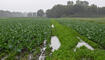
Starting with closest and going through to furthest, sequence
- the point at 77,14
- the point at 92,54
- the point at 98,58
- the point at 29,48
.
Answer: the point at 98,58
the point at 92,54
the point at 29,48
the point at 77,14

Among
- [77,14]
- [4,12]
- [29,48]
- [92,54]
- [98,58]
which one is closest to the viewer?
[98,58]

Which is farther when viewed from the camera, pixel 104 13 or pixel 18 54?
pixel 104 13

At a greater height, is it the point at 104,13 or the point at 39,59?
the point at 104,13

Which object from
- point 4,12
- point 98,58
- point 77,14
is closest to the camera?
point 98,58

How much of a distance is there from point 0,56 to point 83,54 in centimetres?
354

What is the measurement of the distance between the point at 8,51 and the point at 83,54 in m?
3.38

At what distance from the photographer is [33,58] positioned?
479cm

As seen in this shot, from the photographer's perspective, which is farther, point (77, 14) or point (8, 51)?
point (77, 14)

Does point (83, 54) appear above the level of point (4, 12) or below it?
below

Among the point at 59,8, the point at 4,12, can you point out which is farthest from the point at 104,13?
the point at 4,12

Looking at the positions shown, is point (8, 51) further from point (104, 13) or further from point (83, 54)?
point (104, 13)

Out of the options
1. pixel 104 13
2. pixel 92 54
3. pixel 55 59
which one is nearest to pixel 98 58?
pixel 92 54

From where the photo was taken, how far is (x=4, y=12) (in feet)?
347

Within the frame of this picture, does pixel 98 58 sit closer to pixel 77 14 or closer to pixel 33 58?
pixel 33 58
